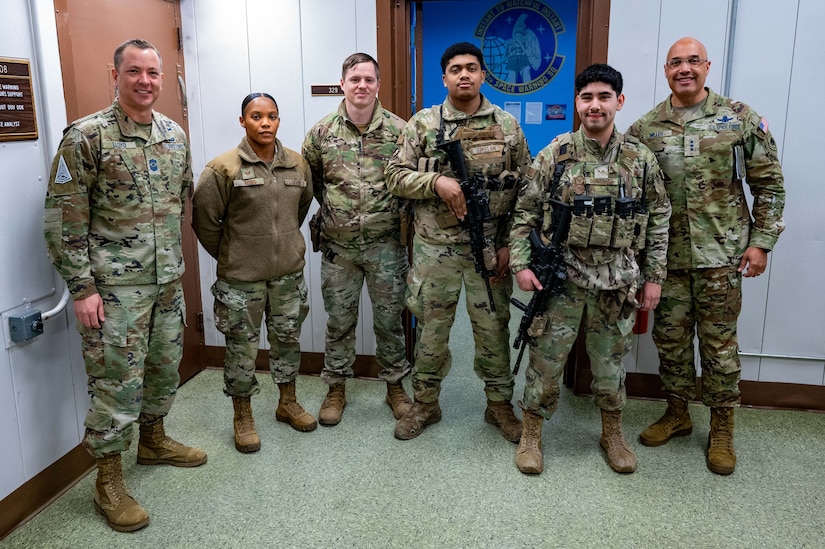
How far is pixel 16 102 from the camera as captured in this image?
7.32ft

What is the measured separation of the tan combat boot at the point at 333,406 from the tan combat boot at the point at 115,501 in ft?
3.18

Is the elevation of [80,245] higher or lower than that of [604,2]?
lower

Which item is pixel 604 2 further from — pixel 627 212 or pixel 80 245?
pixel 80 245

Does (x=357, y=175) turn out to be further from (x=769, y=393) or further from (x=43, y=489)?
(x=769, y=393)

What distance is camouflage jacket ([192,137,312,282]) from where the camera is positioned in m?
2.67

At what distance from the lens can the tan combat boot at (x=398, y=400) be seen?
3186mm

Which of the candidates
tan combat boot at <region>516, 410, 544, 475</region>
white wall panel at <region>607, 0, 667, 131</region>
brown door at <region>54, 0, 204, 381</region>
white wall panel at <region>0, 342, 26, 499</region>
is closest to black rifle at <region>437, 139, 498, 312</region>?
tan combat boot at <region>516, 410, 544, 475</region>

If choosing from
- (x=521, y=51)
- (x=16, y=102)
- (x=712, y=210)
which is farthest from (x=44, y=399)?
(x=521, y=51)

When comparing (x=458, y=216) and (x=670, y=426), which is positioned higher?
(x=458, y=216)

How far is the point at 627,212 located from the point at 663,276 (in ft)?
1.12

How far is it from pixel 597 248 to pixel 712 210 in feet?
1.84

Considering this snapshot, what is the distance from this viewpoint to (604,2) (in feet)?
10.1

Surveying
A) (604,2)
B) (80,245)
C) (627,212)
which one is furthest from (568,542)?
(604,2)

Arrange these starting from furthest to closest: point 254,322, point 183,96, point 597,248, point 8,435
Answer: point 183,96, point 254,322, point 597,248, point 8,435
